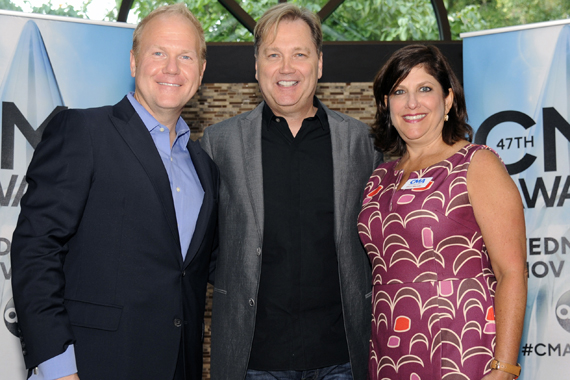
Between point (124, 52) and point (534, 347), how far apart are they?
3.91 meters

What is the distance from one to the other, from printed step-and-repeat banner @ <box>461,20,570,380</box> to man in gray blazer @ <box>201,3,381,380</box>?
2.06 meters

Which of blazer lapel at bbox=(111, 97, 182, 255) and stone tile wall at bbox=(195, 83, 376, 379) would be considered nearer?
blazer lapel at bbox=(111, 97, 182, 255)

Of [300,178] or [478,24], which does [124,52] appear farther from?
[478,24]

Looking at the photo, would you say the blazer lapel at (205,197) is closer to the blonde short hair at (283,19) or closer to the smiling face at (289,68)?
the smiling face at (289,68)

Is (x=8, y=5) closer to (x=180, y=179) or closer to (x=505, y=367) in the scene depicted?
(x=180, y=179)

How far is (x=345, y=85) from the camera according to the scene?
621 centimetres

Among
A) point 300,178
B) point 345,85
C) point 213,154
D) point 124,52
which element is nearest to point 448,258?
point 300,178

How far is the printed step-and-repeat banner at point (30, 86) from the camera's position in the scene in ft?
12.4

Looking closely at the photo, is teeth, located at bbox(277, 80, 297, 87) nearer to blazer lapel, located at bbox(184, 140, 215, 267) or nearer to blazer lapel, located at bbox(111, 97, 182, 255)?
blazer lapel, located at bbox(184, 140, 215, 267)

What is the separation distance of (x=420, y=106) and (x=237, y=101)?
4126 millimetres

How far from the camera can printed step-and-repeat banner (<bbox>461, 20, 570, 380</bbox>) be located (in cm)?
398

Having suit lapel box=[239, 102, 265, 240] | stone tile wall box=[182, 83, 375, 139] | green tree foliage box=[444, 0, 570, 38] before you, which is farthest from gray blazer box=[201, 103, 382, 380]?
green tree foliage box=[444, 0, 570, 38]

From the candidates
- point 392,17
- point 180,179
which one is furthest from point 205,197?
point 392,17

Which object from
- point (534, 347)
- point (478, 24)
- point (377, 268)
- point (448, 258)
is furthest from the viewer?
point (478, 24)
